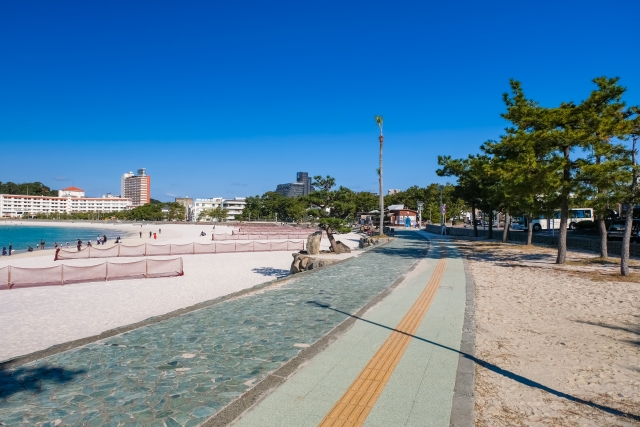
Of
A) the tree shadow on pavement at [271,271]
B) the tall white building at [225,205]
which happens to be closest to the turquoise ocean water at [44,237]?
the tree shadow on pavement at [271,271]

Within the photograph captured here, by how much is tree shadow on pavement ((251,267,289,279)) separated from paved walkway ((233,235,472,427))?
11746 millimetres

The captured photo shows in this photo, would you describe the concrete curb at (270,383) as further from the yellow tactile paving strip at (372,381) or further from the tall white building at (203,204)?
the tall white building at (203,204)

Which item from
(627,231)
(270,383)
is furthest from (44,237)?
(627,231)

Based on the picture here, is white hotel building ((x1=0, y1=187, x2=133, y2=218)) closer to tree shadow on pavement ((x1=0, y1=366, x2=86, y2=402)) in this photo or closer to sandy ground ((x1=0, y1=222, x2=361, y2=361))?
sandy ground ((x1=0, y1=222, x2=361, y2=361))

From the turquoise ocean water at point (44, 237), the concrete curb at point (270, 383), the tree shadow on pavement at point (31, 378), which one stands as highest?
the concrete curb at point (270, 383)

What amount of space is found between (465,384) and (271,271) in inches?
665

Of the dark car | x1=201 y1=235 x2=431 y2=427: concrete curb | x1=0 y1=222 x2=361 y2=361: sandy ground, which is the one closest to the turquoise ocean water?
x1=0 y1=222 x2=361 y2=361: sandy ground

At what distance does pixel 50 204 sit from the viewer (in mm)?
169750

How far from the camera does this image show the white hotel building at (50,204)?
156625 millimetres

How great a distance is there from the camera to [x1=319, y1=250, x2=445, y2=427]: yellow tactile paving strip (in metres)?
4.09

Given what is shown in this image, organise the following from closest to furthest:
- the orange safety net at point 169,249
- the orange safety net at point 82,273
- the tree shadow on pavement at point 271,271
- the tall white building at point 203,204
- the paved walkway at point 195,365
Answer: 1. the paved walkway at point 195,365
2. the orange safety net at point 82,273
3. the tree shadow on pavement at point 271,271
4. the orange safety net at point 169,249
5. the tall white building at point 203,204

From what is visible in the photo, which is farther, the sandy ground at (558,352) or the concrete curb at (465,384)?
the sandy ground at (558,352)

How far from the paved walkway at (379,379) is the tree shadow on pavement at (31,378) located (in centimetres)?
275

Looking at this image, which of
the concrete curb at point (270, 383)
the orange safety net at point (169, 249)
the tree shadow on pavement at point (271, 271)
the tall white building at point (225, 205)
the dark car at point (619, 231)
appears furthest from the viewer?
the tall white building at point (225, 205)
